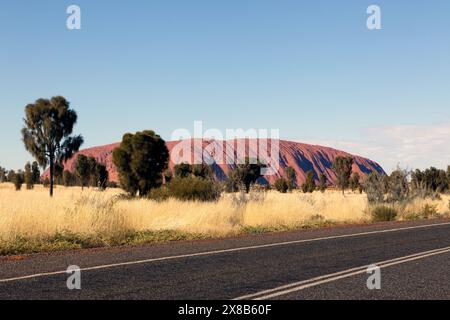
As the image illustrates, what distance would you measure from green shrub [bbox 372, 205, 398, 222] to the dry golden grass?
41 cm

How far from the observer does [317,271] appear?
28.3ft

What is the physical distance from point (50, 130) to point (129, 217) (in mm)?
30167

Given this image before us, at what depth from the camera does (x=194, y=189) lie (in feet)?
81.7

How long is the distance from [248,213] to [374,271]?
11261 millimetres

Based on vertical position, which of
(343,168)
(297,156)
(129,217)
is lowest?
(129,217)

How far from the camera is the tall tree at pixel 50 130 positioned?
143 feet

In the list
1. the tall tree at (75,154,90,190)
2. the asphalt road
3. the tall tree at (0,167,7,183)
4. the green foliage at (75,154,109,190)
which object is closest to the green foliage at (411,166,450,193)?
the green foliage at (75,154,109,190)

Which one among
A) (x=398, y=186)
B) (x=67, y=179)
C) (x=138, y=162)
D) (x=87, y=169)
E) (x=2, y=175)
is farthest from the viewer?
(x=2, y=175)

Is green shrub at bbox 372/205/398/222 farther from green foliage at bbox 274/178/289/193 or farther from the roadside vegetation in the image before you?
green foliage at bbox 274/178/289/193

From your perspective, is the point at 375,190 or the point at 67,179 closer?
the point at 375,190

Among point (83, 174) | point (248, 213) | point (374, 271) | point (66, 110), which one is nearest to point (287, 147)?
point (83, 174)

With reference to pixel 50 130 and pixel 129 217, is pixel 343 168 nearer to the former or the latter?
pixel 50 130

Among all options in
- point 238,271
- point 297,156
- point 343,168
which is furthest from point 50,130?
point 297,156
